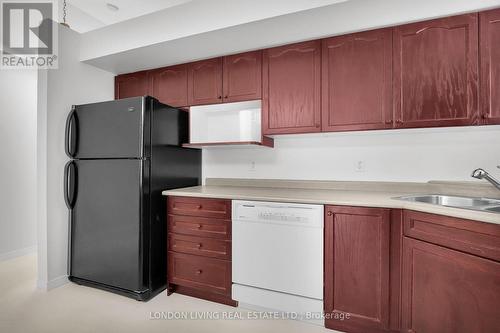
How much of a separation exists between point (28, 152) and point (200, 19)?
2813 millimetres

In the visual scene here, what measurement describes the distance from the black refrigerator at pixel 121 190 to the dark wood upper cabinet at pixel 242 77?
565 millimetres

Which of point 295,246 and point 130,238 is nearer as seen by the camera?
point 295,246

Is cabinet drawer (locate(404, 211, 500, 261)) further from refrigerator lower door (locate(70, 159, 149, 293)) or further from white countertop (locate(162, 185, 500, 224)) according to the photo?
refrigerator lower door (locate(70, 159, 149, 293))

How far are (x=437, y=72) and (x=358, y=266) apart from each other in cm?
142

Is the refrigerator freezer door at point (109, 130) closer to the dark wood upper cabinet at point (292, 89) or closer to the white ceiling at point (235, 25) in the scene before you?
the white ceiling at point (235, 25)

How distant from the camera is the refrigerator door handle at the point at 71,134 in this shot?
2361 mm

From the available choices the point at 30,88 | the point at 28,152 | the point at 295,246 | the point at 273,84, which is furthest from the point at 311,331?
the point at 30,88

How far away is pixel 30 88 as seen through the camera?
10.7 ft

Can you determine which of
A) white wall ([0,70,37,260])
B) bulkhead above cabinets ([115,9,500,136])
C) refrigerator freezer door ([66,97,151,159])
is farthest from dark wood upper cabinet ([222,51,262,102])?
white wall ([0,70,37,260])

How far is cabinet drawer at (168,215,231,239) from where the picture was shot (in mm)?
2078

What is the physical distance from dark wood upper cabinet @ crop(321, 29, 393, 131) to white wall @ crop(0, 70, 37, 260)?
3.49 m

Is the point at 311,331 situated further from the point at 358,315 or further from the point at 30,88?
the point at 30,88

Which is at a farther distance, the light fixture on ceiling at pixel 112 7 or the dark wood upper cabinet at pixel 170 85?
the dark wood upper cabinet at pixel 170 85

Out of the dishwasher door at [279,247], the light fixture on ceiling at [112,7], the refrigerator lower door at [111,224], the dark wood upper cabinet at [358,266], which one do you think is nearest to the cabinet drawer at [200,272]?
the dishwasher door at [279,247]
